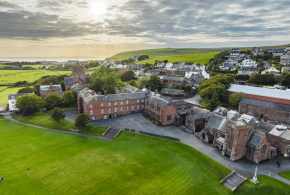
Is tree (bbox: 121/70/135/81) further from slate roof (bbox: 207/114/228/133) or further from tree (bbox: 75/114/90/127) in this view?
slate roof (bbox: 207/114/228/133)

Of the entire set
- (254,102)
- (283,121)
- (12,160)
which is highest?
(254,102)

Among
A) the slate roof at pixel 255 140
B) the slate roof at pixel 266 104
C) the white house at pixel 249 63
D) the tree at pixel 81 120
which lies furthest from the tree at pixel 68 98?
the white house at pixel 249 63

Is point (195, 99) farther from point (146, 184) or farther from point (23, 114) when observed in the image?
point (23, 114)

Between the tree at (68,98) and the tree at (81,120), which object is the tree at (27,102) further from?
the tree at (81,120)

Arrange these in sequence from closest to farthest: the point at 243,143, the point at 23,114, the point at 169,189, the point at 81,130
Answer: the point at 169,189 < the point at 243,143 < the point at 81,130 < the point at 23,114

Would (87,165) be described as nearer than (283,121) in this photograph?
Yes

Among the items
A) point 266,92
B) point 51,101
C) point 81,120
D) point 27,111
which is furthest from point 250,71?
point 27,111

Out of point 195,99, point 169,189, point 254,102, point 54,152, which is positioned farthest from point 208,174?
point 195,99
